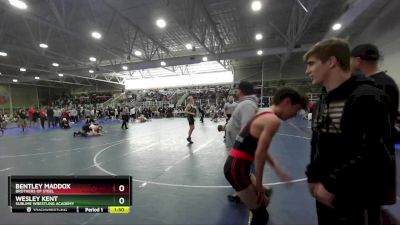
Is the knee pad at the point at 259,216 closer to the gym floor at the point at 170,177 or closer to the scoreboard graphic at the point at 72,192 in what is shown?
the gym floor at the point at 170,177

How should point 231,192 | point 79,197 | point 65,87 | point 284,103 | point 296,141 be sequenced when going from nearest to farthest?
1. point 284,103
2. point 79,197
3. point 231,192
4. point 296,141
5. point 65,87

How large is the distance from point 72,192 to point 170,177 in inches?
118

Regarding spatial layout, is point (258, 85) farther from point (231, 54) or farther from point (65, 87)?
point (65, 87)

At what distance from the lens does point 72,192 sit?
2.93 m

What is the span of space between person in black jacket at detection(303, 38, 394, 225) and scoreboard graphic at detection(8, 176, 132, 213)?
2.07 metres

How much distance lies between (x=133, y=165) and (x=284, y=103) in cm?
547

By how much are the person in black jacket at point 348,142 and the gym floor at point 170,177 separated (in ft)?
7.16

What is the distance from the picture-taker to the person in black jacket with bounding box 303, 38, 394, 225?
4.57 ft

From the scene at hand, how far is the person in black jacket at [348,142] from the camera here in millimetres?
1392

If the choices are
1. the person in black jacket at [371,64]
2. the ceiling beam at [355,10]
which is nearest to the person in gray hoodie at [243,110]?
the person in black jacket at [371,64]

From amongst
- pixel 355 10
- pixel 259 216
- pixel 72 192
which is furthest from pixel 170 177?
pixel 355 10

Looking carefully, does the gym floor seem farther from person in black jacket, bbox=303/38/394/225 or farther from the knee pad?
person in black jacket, bbox=303/38/394/225

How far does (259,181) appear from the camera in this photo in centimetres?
248

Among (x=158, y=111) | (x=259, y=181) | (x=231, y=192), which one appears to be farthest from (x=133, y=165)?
(x=158, y=111)
